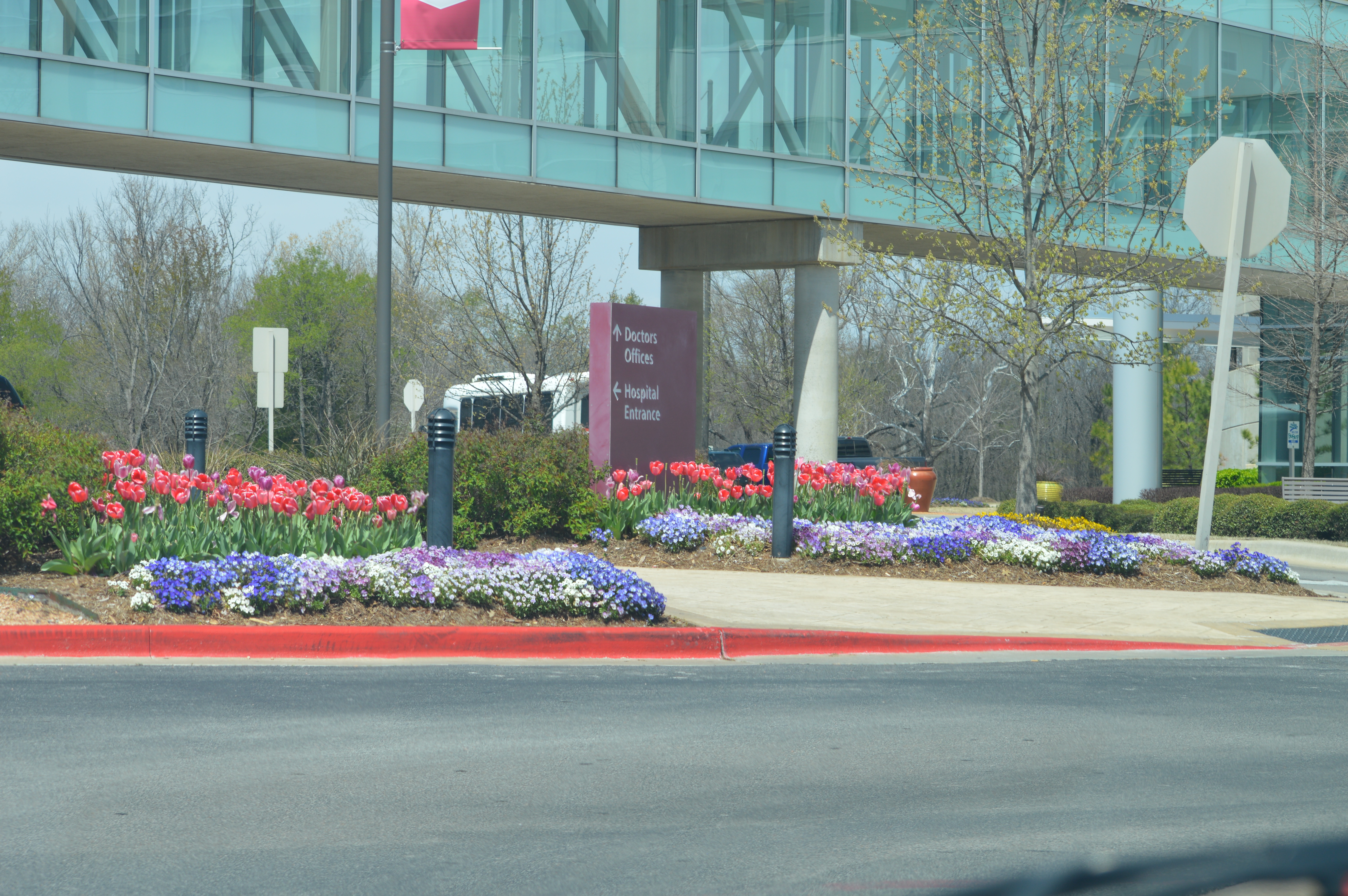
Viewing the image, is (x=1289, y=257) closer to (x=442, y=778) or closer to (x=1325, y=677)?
(x=1325, y=677)

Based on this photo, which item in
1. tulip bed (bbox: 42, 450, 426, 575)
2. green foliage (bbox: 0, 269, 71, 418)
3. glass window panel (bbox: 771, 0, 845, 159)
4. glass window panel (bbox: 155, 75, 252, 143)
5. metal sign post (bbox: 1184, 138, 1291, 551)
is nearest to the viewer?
tulip bed (bbox: 42, 450, 426, 575)

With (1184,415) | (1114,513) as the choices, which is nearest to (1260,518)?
(1114,513)

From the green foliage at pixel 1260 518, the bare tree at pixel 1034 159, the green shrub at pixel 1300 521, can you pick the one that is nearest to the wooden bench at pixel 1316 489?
the green foliage at pixel 1260 518

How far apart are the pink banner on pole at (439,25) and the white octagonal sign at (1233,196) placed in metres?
8.70

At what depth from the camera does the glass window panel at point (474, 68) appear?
79.7ft

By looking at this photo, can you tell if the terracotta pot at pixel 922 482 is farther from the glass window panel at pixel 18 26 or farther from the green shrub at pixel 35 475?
the green shrub at pixel 35 475

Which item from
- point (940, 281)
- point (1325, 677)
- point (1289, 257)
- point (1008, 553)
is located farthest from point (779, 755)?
point (1289, 257)

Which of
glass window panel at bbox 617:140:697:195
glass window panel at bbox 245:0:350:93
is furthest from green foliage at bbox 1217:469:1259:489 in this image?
glass window panel at bbox 245:0:350:93

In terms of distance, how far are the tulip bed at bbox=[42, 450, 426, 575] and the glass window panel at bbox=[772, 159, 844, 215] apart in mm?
17141

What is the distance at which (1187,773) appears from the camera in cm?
630

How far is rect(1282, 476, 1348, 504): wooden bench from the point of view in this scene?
26.5 m

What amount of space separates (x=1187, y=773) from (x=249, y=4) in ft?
70.0

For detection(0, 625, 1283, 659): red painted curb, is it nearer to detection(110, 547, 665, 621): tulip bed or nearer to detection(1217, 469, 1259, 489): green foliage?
detection(110, 547, 665, 621): tulip bed

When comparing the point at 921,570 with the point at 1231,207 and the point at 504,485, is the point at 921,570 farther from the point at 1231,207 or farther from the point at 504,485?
the point at 1231,207
